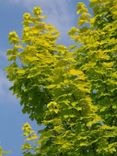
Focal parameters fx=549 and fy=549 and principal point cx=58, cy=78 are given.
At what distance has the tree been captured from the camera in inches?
1236

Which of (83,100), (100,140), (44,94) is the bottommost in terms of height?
(100,140)

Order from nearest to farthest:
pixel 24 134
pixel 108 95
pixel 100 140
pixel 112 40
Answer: pixel 100 140
pixel 108 95
pixel 112 40
pixel 24 134

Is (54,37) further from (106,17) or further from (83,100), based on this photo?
(83,100)

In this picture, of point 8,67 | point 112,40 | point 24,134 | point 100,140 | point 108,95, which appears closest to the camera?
point 100,140

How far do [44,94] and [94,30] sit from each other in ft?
20.6

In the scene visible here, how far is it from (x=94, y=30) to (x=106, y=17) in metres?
1.61

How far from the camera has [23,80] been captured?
124 feet

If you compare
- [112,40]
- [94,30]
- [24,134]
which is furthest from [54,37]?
[24,134]

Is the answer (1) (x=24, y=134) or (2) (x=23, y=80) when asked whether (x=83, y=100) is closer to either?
(2) (x=23, y=80)

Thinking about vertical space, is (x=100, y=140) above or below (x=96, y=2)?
below

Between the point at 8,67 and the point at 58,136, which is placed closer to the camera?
the point at 58,136

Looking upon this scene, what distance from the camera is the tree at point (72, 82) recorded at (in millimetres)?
31391

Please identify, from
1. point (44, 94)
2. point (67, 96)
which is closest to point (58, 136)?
point (67, 96)

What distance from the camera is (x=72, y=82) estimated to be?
31.8 m
